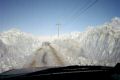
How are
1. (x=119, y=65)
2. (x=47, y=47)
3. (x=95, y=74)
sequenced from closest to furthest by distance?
1. (x=119, y=65)
2. (x=95, y=74)
3. (x=47, y=47)

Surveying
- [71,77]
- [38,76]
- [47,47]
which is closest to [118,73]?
[71,77]

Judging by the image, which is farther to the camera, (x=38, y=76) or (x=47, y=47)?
(x=47, y=47)

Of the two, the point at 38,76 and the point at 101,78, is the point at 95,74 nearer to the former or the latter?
the point at 101,78

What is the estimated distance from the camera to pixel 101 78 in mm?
2295

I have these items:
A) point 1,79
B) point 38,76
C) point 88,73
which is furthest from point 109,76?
point 1,79

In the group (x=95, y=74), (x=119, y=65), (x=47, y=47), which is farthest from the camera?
(x=47, y=47)

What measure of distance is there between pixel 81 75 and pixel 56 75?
0.27 m

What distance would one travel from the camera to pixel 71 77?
2.26 meters

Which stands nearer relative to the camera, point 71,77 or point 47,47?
point 71,77

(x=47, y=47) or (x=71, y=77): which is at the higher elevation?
(x=71, y=77)

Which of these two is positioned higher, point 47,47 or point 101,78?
point 101,78

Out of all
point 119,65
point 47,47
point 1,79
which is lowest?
point 47,47

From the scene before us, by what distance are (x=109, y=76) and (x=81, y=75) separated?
297mm

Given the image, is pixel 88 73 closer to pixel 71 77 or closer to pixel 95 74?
pixel 95 74
